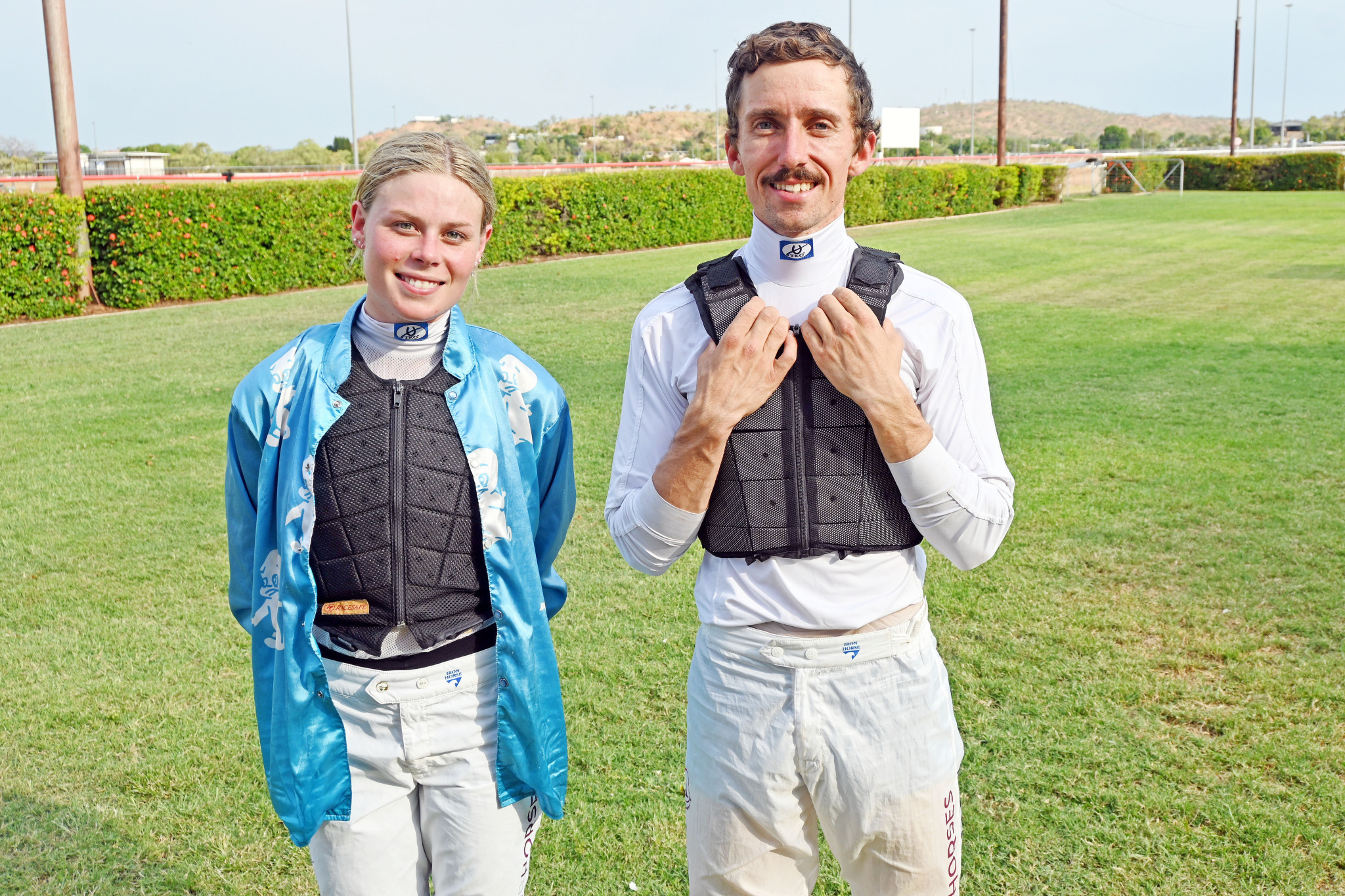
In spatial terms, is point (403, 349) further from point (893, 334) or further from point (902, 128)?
point (902, 128)

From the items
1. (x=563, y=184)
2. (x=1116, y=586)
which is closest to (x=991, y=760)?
(x=1116, y=586)

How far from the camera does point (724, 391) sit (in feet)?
6.77

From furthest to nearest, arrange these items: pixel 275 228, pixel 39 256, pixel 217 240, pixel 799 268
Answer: pixel 275 228
pixel 217 240
pixel 39 256
pixel 799 268

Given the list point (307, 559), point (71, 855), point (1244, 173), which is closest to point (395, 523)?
point (307, 559)

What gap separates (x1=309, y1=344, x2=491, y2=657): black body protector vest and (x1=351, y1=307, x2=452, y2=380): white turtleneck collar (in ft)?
0.16

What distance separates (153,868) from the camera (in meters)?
3.69

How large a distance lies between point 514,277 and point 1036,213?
21.0 m

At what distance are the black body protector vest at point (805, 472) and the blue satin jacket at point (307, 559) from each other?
0.56 metres

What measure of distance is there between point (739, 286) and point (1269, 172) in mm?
56218

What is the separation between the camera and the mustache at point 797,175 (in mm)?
2182

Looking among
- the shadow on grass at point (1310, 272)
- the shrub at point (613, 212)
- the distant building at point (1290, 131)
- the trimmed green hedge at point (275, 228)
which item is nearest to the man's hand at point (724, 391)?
the trimmed green hedge at point (275, 228)

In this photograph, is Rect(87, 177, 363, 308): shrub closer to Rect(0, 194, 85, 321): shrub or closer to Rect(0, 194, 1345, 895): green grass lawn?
Rect(0, 194, 85, 321): shrub

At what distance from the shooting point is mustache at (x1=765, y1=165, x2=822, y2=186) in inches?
85.9

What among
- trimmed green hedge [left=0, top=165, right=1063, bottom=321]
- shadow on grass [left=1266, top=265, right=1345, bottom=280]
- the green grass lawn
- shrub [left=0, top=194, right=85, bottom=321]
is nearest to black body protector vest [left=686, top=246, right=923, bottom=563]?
the green grass lawn
